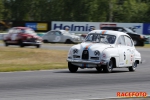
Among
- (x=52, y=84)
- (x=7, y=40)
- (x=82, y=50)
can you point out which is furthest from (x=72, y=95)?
(x=7, y=40)

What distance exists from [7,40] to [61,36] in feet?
33.2

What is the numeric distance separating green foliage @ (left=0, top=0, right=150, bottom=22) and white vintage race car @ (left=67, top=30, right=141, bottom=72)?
4361cm

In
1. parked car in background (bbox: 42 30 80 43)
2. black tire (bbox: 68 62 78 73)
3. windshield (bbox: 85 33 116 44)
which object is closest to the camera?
black tire (bbox: 68 62 78 73)

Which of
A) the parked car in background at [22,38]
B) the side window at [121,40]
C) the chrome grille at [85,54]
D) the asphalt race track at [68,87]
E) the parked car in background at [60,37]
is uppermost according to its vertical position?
the side window at [121,40]

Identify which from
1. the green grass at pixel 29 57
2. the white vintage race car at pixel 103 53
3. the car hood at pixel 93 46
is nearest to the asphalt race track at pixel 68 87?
the white vintage race car at pixel 103 53

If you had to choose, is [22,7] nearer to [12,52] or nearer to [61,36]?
[61,36]

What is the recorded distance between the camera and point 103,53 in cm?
1628

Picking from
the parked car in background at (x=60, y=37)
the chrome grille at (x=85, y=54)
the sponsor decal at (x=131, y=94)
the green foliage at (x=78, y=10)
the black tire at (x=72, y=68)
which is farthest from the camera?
the green foliage at (x=78, y=10)

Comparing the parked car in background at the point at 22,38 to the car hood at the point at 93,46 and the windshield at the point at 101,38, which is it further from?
the car hood at the point at 93,46

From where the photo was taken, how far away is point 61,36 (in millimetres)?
42062

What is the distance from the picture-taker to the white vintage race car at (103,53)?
16.3 meters

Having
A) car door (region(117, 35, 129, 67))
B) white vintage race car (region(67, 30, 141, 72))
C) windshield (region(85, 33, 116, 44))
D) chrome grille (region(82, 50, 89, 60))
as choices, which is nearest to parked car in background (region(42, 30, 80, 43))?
white vintage race car (region(67, 30, 141, 72))

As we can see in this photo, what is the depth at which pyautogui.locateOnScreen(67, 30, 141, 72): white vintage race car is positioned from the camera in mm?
16266

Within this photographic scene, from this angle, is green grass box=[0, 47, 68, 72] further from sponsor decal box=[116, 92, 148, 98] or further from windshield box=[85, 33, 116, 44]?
sponsor decal box=[116, 92, 148, 98]
